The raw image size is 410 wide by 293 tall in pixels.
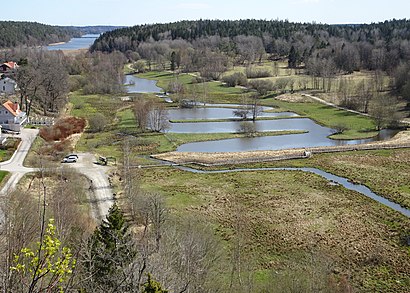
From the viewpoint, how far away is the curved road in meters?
28.6

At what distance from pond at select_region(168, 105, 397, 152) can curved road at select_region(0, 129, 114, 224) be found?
35.8ft

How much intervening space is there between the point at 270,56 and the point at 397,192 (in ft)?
324

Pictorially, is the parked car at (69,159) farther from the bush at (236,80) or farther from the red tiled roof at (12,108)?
the bush at (236,80)

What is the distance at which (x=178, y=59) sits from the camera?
111000mm

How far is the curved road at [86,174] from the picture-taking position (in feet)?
93.8

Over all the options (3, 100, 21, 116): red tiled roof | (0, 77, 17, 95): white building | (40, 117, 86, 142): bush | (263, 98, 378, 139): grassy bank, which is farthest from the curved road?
(263, 98, 378, 139): grassy bank

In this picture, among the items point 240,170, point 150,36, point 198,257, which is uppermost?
point 150,36

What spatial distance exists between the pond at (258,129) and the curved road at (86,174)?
10.9 m

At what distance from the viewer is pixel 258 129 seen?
54.7 meters

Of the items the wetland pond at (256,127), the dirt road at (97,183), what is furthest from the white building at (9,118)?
the wetland pond at (256,127)

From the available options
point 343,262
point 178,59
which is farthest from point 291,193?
point 178,59

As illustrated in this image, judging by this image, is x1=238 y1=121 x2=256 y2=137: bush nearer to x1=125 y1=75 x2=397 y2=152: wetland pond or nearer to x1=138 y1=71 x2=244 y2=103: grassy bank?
x1=125 y1=75 x2=397 y2=152: wetland pond

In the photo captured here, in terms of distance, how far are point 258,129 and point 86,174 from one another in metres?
25.5

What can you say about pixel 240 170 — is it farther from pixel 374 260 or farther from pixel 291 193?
pixel 374 260
